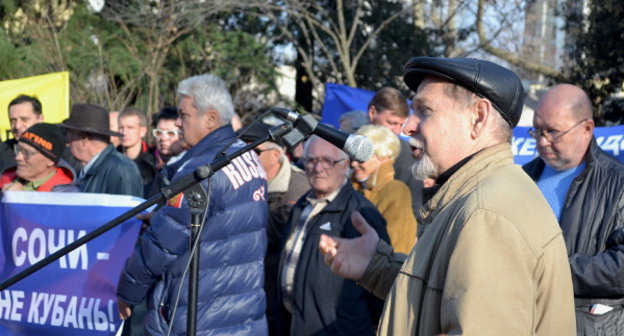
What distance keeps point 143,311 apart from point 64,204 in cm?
85

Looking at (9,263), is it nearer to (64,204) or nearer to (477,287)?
(64,204)

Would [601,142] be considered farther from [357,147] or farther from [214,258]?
[357,147]

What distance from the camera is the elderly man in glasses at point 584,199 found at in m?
3.71

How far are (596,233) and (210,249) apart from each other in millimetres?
1925

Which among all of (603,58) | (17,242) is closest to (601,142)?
(17,242)

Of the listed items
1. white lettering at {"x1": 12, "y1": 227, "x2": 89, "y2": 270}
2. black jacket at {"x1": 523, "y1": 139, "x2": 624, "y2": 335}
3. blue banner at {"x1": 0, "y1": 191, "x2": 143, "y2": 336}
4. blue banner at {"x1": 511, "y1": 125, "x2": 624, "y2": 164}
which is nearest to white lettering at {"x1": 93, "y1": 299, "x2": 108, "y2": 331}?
blue banner at {"x1": 0, "y1": 191, "x2": 143, "y2": 336}

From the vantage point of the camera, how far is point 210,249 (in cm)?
407

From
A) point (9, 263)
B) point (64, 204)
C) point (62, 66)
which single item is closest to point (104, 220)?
point (64, 204)

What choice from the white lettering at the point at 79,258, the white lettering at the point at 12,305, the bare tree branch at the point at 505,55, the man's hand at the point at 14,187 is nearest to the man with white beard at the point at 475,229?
the white lettering at the point at 79,258

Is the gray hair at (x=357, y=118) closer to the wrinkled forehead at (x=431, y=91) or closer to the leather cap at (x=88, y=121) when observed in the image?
the leather cap at (x=88, y=121)

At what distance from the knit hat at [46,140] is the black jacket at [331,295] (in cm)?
201

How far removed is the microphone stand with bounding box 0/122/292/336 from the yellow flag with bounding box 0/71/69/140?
22.2ft

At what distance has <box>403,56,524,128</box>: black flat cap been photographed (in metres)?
2.33

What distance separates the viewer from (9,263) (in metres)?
5.12
